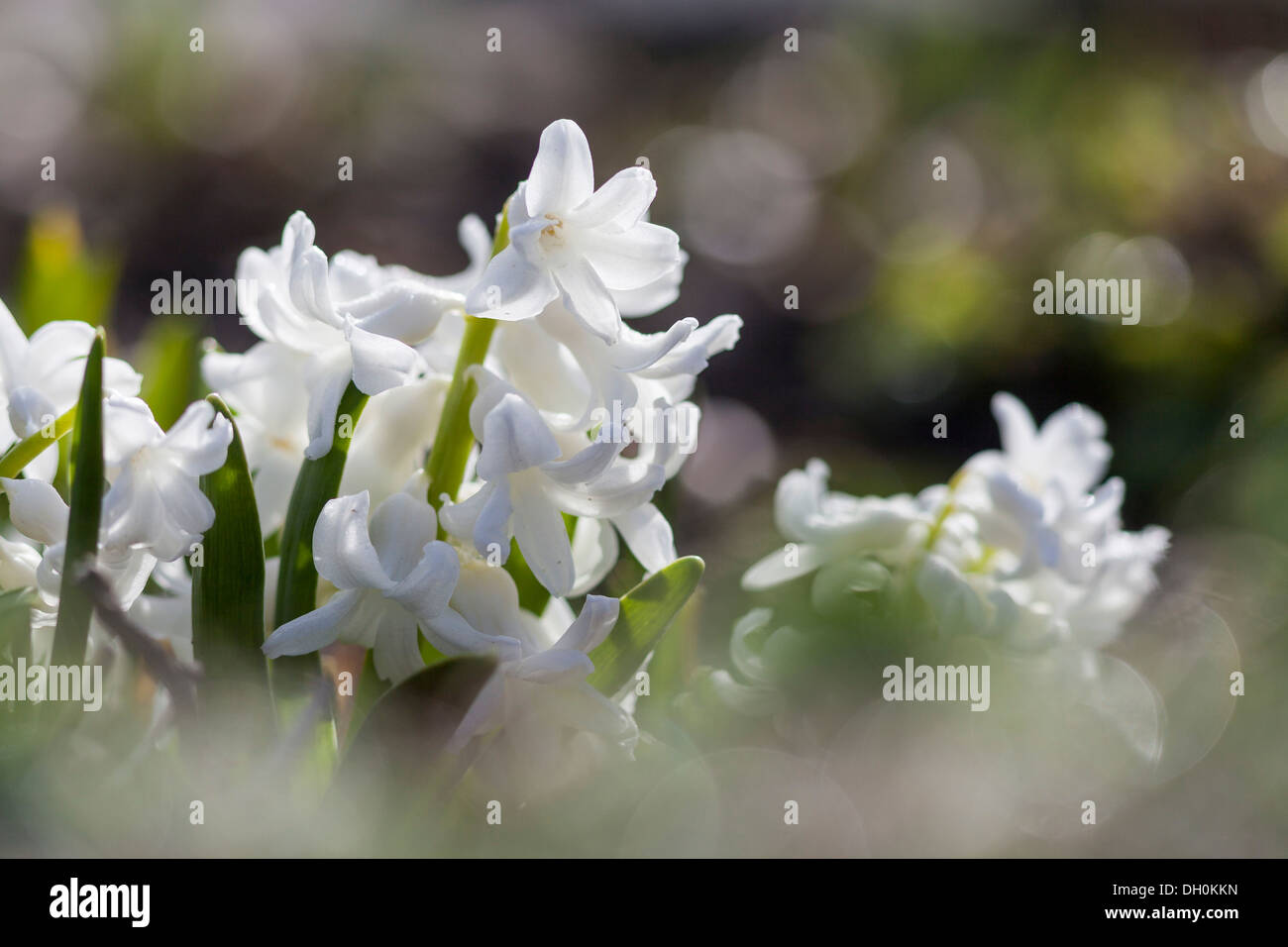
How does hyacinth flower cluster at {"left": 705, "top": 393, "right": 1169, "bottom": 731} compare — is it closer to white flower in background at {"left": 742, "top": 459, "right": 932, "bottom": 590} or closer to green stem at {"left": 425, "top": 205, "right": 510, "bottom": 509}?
white flower in background at {"left": 742, "top": 459, "right": 932, "bottom": 590}

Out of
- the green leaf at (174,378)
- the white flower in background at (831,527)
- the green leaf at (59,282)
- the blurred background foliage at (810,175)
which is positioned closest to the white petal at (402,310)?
the white flower in background at (831,527)

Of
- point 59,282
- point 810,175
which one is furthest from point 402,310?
point 810,175

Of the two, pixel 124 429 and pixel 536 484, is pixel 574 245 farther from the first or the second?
pixel 124 429

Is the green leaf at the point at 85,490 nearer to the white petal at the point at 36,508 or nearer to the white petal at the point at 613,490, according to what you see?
the white petal at the point at 36,508

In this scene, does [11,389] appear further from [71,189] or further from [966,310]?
[71,189]
